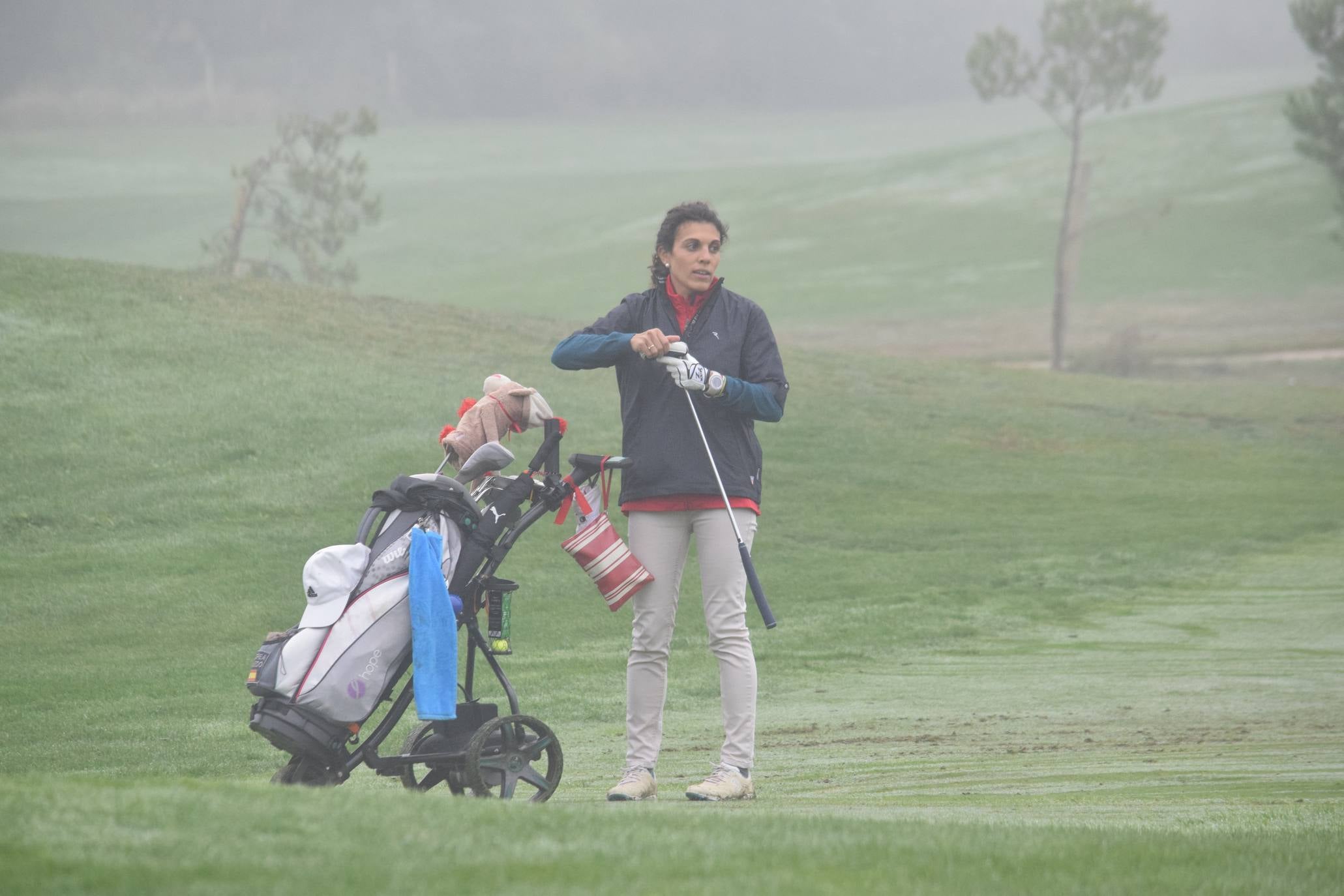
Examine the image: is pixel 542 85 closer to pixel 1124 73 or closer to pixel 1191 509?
pixel 1124 73

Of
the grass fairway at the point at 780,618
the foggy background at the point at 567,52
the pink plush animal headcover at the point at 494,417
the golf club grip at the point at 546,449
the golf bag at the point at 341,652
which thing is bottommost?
the grass fairway at the point at 780,618

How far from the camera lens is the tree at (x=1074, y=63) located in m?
42.8

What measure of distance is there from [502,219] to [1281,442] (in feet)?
228

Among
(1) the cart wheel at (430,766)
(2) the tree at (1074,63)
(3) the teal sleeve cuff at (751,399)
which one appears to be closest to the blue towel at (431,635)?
(1) the cart wheel at (430,766)

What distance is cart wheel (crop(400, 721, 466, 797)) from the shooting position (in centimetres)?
588

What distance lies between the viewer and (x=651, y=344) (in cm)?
580

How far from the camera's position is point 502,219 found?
92.0 m

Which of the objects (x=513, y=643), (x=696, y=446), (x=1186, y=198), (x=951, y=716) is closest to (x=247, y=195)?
(x=513, y=643)

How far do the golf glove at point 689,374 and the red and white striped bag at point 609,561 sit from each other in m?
0.46

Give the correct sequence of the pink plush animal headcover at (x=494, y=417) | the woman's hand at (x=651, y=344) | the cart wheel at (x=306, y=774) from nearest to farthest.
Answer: the cart wheel at (x=306, y=774), the woman's hand at (x=651, y=344), the pink plush animal headcover at (x=494, y=417)

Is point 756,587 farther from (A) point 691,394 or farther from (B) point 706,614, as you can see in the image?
(A) point 691,394

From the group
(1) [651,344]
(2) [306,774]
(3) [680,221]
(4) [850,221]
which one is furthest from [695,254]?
(4) [850,221]

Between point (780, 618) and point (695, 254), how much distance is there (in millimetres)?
8813

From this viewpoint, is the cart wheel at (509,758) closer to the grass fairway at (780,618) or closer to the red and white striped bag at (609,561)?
the grass fairway at (780,618)
